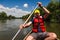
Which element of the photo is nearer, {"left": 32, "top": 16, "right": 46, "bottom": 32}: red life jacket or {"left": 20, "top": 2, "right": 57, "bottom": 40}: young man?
{"left": 20, "top": 2, "right": 57, "bottom": 40}: young man

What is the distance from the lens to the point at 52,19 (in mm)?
56938

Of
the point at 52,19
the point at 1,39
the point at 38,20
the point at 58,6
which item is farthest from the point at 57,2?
the point at 38,20

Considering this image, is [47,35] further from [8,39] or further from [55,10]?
[55,10]

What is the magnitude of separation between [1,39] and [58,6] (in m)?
46.1

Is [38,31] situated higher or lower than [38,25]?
lower

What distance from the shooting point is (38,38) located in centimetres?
909

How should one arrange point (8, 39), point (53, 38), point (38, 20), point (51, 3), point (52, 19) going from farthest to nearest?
1. point (51, 3)
2. point (52, 19)
3. point (8, 39)
4. point (38, 20)
5. point (53, 38)

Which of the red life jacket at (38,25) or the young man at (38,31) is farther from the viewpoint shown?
the red life jacket at (38,25)

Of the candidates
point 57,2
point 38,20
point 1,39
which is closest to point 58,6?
point 57,2

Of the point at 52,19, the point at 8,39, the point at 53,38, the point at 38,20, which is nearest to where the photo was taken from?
the point at 53,38

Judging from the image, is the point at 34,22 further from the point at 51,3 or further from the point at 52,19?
the point at 51,3

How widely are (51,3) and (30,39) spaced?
54.1 metres

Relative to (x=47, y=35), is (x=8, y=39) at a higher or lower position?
lower

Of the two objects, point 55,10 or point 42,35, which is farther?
point 55,10
